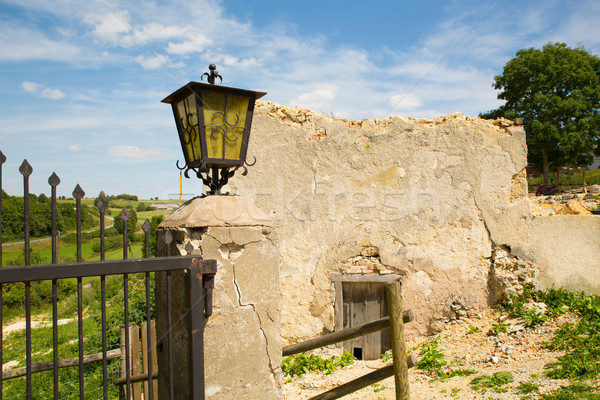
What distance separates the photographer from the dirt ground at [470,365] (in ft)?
15.6

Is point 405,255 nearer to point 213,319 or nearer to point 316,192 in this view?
point 316,192

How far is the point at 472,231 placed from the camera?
21.1 feet

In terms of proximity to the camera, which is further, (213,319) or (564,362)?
(564,362)

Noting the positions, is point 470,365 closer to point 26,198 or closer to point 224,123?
point 224,123

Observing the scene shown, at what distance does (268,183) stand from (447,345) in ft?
12.0

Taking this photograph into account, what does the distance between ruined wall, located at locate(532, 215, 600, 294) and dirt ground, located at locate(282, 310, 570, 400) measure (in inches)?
29.0

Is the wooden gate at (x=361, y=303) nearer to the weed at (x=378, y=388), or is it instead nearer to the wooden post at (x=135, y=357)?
the weed at (x=378, y=388)

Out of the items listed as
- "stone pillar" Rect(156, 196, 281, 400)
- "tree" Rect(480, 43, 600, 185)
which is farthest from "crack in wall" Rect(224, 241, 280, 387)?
"tree" Rect(480, 43, 600, 185)

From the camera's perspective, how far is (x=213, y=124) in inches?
100

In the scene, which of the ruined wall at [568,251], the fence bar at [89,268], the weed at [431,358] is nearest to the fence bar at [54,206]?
the fence bar at [89,268]

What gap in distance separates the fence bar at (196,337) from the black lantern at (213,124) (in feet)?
2.12

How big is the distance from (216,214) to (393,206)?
4500mm

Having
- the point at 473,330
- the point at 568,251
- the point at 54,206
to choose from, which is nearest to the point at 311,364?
the point at 473,330

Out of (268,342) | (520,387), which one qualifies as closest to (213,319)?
(268,342)
